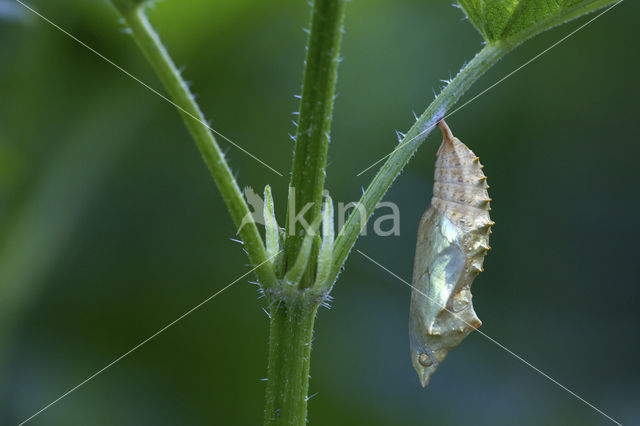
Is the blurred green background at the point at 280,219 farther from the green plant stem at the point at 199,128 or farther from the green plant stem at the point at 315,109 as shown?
the green plant stem at the point at 315,109

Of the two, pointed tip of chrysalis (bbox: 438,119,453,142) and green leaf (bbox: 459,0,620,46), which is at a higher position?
green leaf (bbox: 459,0,620,46)

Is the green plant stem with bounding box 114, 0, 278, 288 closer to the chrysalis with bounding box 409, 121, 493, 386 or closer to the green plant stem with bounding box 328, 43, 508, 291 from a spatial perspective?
the green plant stem with bounding box 328, 43, 508, 291

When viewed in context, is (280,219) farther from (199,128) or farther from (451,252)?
(199,128)

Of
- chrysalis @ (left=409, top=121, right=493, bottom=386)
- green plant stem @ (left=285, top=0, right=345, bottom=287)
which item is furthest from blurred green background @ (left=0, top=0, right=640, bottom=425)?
green plant stem @ (left=285, top=0, right=345, bottom=287)

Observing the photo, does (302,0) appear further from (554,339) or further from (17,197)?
(554,339)

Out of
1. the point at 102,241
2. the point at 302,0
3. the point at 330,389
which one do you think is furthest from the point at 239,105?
the point at 330,389

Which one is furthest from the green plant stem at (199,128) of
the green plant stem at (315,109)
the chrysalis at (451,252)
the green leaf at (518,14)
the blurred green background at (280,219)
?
the blurred green background at (280,219)

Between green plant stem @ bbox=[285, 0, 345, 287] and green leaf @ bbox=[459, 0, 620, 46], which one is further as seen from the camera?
green leaf @ bbox=[459, 0, 620, 46]
